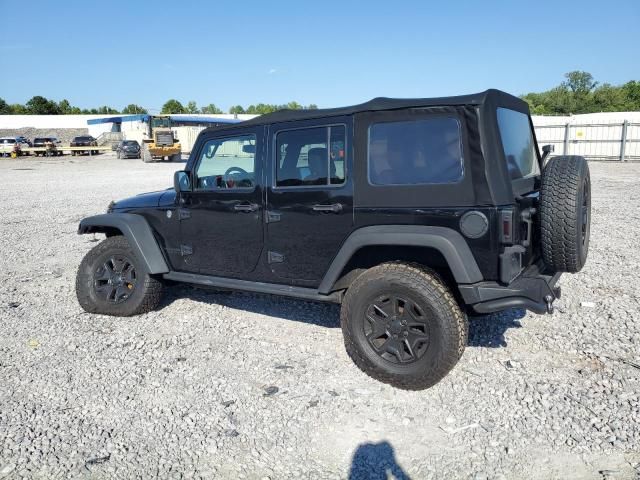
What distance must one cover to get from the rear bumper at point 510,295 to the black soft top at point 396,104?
1.20 meters

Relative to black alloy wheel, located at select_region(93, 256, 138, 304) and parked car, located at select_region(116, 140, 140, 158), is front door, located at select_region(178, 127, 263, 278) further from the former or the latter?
parked car, located at select_region(116, 140, 140, 158)

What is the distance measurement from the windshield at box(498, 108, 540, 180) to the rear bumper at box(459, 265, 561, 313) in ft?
2.55

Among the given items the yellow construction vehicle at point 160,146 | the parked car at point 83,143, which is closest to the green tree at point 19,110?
the parked car at point 83,143

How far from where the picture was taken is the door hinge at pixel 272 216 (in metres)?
4.28

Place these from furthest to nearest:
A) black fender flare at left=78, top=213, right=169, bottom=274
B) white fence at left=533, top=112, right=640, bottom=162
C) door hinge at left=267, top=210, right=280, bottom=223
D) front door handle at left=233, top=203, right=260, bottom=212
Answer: white fence at left=533, top=112, right=640, bottom=162, black fender flare at left=78, top=213, right=169, bottom=274, front door handle at left=233, top=203, right=260, bottom=212, door hinge at left=267, top=210, right=280, bottom=223

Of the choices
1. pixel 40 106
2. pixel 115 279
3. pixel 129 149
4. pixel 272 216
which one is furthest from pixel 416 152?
pixel 40 106

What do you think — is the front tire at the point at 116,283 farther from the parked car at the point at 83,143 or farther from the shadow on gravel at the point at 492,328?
the parked car at the point at 83,143

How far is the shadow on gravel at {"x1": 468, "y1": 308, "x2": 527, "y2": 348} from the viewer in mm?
4504

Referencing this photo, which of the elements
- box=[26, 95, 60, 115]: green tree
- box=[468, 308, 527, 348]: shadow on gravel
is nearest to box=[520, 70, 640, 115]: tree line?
box=[468, 308, 527, 348]: shadow on gravel

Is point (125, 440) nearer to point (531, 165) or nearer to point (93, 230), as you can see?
point (93, 230)

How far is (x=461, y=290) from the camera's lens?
353 centimetres

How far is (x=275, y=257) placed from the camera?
4.36 meters

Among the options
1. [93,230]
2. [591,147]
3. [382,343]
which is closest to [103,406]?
[382,343]

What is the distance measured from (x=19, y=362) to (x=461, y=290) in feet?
11.3
